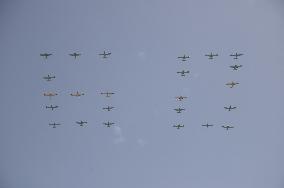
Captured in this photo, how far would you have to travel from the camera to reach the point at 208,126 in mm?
104625

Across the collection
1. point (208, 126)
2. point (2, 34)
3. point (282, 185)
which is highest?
point (2, 34)

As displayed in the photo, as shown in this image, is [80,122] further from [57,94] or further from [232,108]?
[232,108]

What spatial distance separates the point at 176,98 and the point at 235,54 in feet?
42.8

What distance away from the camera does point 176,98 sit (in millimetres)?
104562

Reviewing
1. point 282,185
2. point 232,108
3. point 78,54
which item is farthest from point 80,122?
point 282,185

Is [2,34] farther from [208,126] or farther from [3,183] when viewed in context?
[208,126]

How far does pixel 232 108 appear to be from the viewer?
344 feet

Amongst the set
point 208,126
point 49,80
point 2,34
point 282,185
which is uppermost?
point 2,34

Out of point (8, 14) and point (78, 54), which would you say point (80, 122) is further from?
point (8, 14)

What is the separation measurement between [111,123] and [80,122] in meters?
5.58

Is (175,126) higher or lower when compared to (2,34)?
lower

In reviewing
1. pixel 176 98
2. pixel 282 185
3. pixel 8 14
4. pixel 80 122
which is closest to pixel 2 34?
pixel 8 14

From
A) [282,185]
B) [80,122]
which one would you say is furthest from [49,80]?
[282,185]

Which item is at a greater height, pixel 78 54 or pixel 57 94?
pixel 78 54
